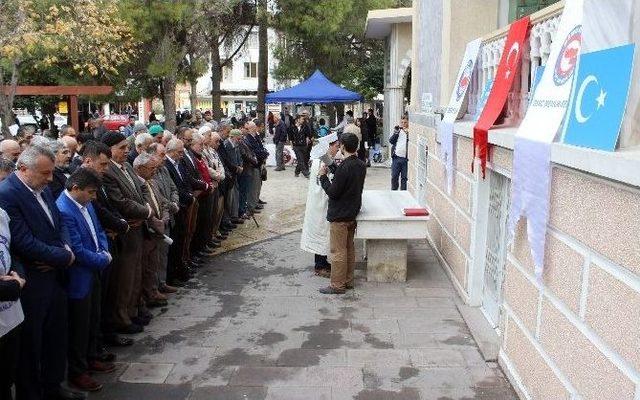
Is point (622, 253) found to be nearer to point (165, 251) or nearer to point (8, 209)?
point (8, 209)

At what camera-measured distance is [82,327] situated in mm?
4520

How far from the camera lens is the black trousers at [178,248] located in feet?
23.9

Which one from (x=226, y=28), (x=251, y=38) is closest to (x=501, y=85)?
Result: (x=226, y=28)

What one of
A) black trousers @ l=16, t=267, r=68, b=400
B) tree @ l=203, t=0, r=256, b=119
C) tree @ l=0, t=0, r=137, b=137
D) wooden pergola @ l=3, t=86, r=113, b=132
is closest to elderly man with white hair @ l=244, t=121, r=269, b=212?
tree @ l=0, t=0, r=137, b=137

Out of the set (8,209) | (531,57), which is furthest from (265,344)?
(531,57)

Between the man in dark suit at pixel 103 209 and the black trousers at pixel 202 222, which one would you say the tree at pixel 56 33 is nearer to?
the black trousers at pixel 202 222

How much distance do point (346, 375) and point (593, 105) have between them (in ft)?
9.23

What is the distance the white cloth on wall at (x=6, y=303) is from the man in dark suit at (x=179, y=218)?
337 cm

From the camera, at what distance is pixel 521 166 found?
4.13m

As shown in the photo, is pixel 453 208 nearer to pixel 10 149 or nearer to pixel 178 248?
pixel 178 248

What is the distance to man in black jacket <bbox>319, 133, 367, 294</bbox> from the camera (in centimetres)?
658

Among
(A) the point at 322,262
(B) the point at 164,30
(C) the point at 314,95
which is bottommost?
(A) the point at 322,262

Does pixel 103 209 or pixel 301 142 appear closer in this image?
pixel 103 209

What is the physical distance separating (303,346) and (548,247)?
2.50 meters
